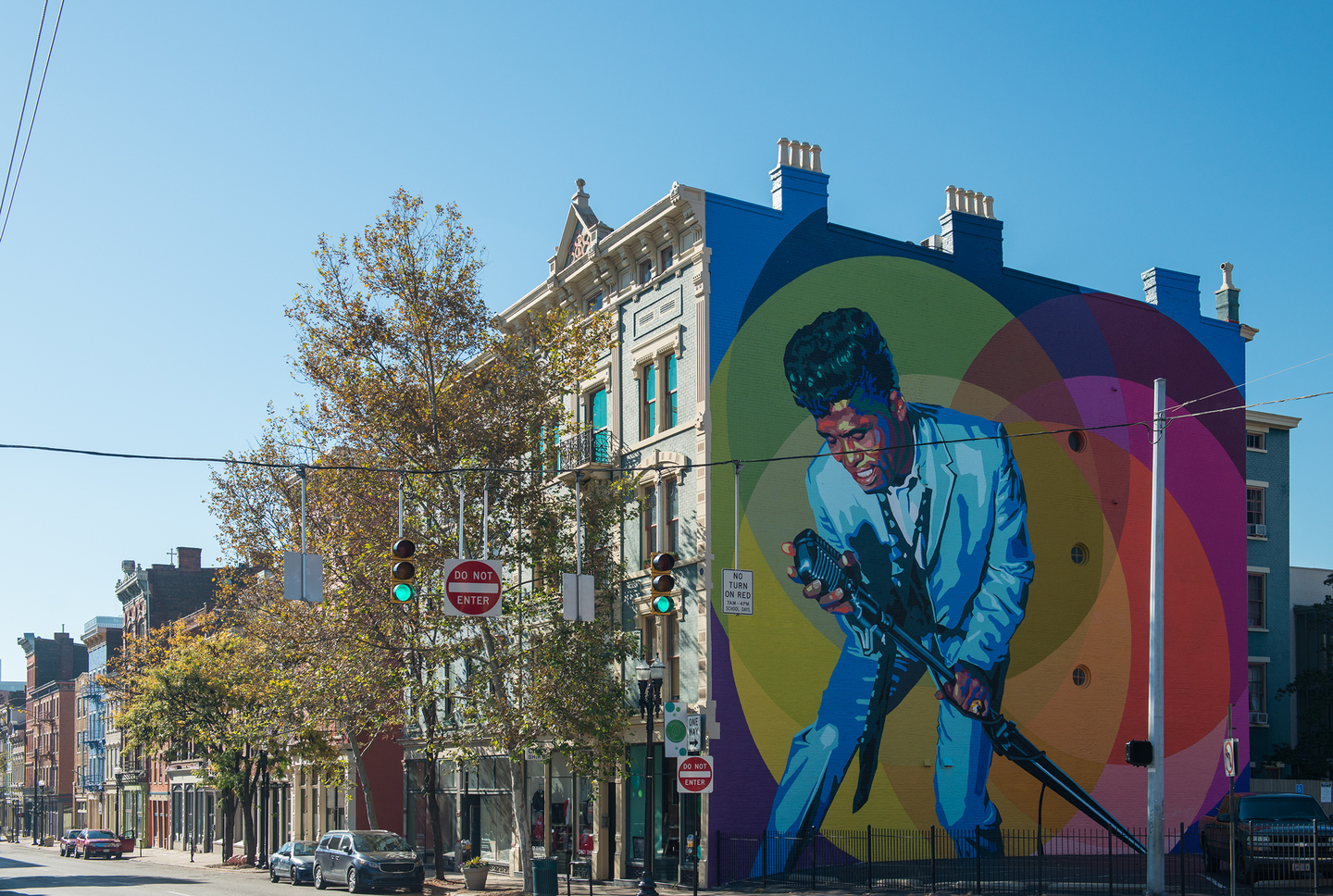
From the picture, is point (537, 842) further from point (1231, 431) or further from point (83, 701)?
point (83, 701)

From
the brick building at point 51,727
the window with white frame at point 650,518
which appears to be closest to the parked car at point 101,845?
the window with white frame at point 650,518

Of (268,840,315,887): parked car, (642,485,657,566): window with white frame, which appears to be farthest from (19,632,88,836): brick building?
(642,485,657,566): window with white frame

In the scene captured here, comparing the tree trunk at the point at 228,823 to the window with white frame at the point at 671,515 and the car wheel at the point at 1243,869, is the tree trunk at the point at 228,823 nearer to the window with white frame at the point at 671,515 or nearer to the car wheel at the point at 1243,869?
the window with white frame at the point at 671,515

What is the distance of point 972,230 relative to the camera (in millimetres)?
35438

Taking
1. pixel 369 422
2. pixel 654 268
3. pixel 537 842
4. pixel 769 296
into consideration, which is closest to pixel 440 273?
pixel 369 422

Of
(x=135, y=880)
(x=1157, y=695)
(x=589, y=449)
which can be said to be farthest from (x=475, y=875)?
(x=1157, y=695)

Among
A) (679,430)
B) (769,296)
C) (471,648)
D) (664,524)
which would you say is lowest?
(471,648)

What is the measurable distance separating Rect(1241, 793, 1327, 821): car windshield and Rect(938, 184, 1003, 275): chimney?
15.5 metres

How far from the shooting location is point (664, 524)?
31609 mm

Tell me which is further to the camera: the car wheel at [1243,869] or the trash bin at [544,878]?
the trash bin at [544,878]

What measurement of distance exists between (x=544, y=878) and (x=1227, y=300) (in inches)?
1151

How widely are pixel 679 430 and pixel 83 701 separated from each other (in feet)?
291

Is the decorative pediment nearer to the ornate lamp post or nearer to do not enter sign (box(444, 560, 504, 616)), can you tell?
do not enter sign (box(444, 560, 504, 616))

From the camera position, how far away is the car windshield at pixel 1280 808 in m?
28.0
